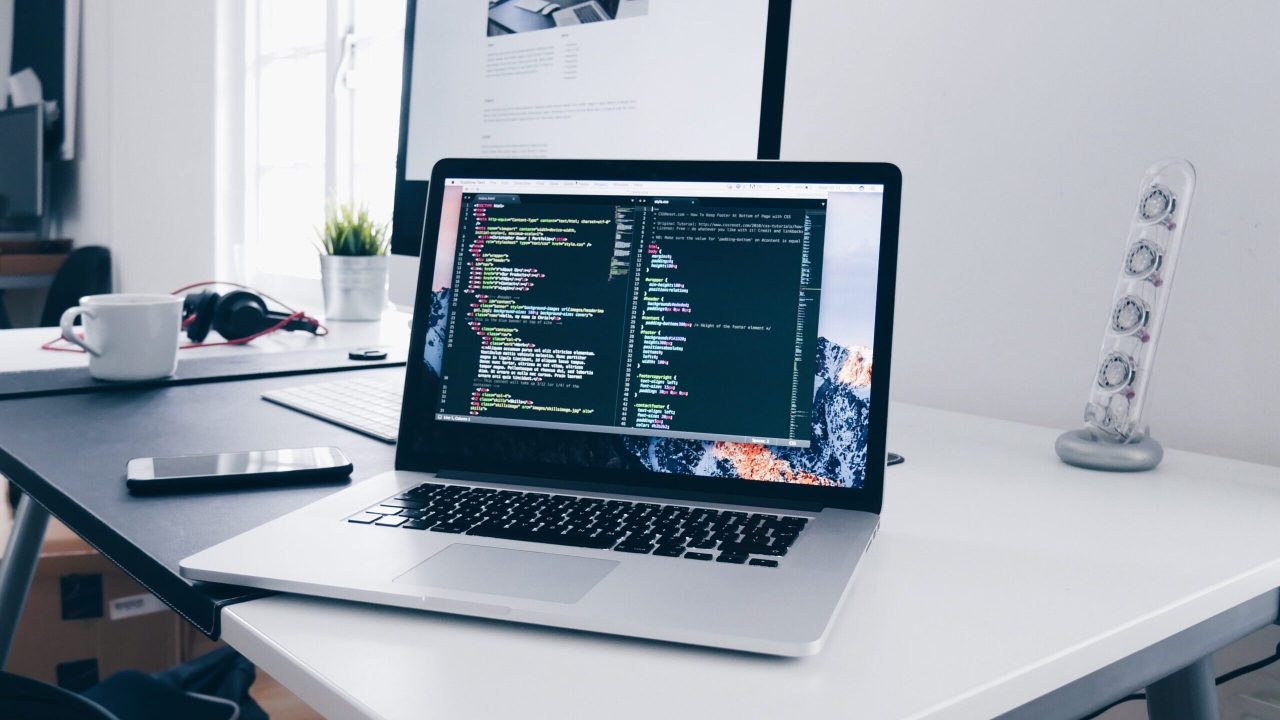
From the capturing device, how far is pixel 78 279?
328cm

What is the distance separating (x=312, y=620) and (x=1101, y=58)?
2.80ft

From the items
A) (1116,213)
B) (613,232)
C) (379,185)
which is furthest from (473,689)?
(379,185)

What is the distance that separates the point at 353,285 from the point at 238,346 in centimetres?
32

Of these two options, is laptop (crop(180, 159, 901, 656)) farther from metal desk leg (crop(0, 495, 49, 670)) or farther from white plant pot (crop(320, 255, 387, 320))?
white plant pot (crop(320, 255, 387, 320))

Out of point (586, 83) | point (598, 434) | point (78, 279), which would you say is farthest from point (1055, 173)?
point (78, 279)

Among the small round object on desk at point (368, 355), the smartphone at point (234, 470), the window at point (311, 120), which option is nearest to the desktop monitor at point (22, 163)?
the window at point (311, 120)

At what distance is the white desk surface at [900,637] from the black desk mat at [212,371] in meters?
0.64

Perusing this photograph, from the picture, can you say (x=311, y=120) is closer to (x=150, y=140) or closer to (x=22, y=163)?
(x=150, y=140)

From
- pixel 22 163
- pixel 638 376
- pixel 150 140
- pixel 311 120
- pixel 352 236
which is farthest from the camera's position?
pixel 22 163

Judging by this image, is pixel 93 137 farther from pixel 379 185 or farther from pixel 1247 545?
pixel 1247 545

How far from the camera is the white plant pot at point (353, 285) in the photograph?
160cm

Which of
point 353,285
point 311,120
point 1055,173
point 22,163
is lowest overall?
point 353,285

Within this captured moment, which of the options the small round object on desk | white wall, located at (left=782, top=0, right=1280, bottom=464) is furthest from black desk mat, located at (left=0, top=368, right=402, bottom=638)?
white wall, located at (left=782, top=0, right=1280, bottom=464)

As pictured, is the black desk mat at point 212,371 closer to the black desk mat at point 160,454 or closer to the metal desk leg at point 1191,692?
the black desk mat at point 160,454
